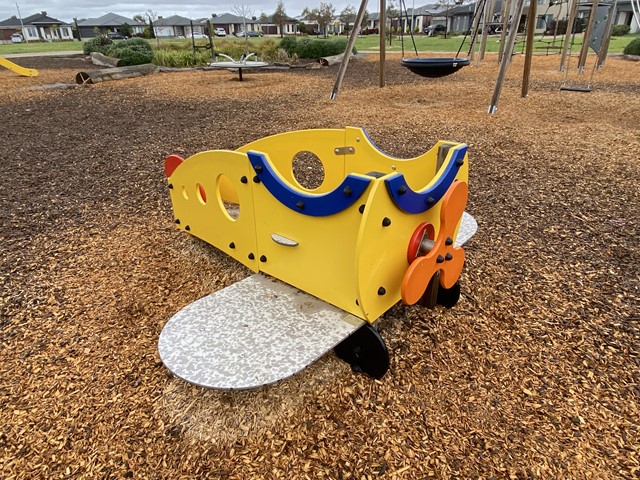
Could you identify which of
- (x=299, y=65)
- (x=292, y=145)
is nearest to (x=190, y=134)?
(x=292, y=145)

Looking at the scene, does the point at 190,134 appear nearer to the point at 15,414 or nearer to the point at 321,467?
the point at 15,414

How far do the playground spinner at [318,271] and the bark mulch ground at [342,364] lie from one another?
220mm

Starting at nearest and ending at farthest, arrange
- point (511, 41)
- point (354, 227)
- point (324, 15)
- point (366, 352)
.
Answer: point (354, 227) < point (366, 352) < point (511, 41) < point (324, 15)

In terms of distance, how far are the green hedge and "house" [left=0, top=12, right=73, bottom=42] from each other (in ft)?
207

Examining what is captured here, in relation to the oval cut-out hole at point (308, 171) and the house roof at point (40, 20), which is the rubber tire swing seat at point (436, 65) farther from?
the house roof at point (40, 20)

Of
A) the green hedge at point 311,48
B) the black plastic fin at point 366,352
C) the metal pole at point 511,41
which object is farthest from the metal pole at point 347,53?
A: the green hedge at point 311,48

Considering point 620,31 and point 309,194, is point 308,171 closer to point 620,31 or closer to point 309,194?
point 309,194

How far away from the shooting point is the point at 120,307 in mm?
2350

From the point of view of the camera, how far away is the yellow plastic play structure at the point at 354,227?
1679 mm

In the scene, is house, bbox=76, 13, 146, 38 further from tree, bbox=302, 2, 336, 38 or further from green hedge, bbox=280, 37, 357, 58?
green hedge, bbox=280, 37, 357, 58

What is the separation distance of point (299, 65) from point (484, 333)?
13110 millimetres

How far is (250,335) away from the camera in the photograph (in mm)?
1781

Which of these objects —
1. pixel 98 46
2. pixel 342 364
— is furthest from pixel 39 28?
pixel 342 364

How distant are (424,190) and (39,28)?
3345 inches
